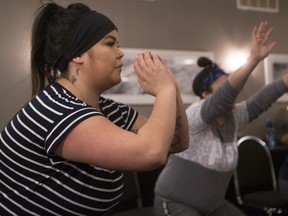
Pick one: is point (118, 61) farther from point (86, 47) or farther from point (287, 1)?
point (287, 1)

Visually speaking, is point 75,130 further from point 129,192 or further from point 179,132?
point 129,192

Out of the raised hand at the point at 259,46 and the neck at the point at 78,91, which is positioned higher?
the neck at the point at 78,91

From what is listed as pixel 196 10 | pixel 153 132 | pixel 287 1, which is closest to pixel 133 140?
pixel 153 132

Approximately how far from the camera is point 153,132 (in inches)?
32.5

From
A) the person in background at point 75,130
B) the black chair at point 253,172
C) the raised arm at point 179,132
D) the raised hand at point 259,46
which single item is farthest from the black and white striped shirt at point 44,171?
the black chair at point 253,172

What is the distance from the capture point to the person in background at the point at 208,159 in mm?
1867

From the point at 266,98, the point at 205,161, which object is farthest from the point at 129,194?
the point at 266,98

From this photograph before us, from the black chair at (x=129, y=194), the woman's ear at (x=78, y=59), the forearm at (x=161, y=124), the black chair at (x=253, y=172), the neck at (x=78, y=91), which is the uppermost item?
the woman's ear at (x=78, y=59)

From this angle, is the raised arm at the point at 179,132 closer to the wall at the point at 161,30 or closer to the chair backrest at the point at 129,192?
the chair backrest at the point at 129,192

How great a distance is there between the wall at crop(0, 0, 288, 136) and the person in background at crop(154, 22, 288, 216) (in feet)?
6.11

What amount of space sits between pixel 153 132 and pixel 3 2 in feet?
9.67

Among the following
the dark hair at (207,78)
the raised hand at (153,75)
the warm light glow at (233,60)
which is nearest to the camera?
the raised hand at (153,75)

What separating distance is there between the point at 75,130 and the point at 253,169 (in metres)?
2.61

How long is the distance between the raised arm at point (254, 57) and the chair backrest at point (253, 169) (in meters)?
1.40
